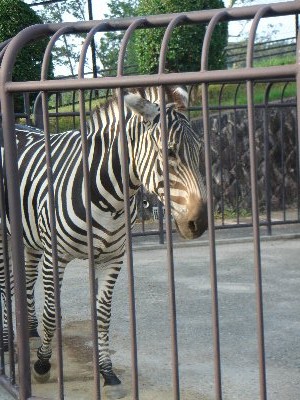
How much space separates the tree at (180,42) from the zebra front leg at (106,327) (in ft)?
26.5

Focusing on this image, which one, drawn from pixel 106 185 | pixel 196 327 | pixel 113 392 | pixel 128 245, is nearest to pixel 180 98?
pixel 106 185

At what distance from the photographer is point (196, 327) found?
5.62 meters

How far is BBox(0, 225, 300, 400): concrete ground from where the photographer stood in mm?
4406

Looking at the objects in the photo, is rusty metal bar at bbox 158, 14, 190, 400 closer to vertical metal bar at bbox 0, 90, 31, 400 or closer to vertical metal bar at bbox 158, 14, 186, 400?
vertical metal bar at bbox 158, 14, 186, 400

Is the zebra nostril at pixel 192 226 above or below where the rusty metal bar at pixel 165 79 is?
below

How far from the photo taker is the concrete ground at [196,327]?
4406mm

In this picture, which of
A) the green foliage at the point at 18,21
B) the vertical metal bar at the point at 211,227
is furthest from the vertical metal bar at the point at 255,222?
the green foliage at the point at 18,21

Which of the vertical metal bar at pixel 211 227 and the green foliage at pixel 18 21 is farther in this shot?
the green foliage at pixel 18 21

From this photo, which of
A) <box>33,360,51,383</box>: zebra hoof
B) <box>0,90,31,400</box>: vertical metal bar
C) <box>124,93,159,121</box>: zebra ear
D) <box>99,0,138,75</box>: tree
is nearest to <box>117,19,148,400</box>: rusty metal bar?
<box>124,93,159,121</box>: zebra ear

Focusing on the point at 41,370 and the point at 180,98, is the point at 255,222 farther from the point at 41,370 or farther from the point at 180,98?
the point at 41,370

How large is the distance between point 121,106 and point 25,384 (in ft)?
4.76

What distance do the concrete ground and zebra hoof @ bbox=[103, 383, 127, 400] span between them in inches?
2.1

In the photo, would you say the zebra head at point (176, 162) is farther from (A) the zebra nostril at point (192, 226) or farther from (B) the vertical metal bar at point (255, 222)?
(B) the vertical metal bar at point (255, 222)

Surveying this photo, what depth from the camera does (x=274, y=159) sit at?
12.2 metres
